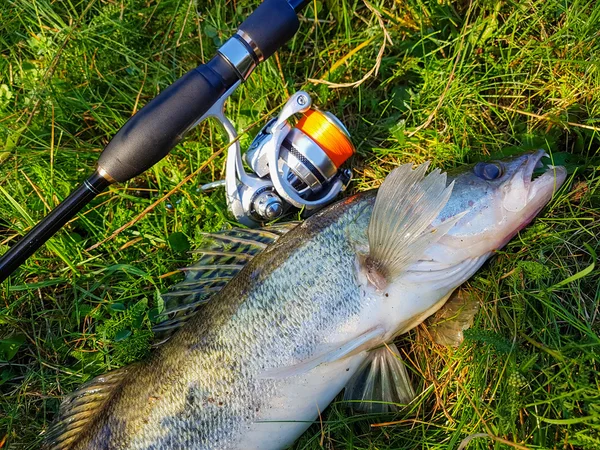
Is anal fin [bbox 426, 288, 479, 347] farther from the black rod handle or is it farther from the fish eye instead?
the black rod handle

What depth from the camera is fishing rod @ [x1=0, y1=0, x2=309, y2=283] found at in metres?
2.36

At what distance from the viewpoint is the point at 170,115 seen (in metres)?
2.40

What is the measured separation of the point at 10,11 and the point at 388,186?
290 centimetres

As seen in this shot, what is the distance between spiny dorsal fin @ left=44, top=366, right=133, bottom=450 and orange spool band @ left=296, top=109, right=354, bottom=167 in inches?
59.7

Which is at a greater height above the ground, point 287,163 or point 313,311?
point 287,163

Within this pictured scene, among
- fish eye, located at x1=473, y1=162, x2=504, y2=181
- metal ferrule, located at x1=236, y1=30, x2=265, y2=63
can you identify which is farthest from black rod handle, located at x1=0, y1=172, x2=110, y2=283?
fish eye, located at x1=473, y1=162, x2=504, y2=181

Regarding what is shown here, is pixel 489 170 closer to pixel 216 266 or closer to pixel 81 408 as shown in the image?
pixel 216 266

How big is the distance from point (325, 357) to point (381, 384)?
0.50 meters

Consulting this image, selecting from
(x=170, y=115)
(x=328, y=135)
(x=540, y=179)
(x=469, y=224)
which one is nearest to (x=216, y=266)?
(x=170, y=115)

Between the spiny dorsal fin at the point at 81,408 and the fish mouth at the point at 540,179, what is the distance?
215cm

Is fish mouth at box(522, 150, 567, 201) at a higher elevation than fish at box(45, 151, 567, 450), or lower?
lower

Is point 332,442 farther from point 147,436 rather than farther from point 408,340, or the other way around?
point 147,436

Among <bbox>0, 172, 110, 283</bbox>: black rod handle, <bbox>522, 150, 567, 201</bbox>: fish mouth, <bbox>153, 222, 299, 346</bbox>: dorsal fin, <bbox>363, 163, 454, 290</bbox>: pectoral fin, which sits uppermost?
<bbox>0, 172, 110, 283</bbox>: black rod handle

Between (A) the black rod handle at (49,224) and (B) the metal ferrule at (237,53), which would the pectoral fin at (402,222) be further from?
(A) the black rod handle at (49,224)
